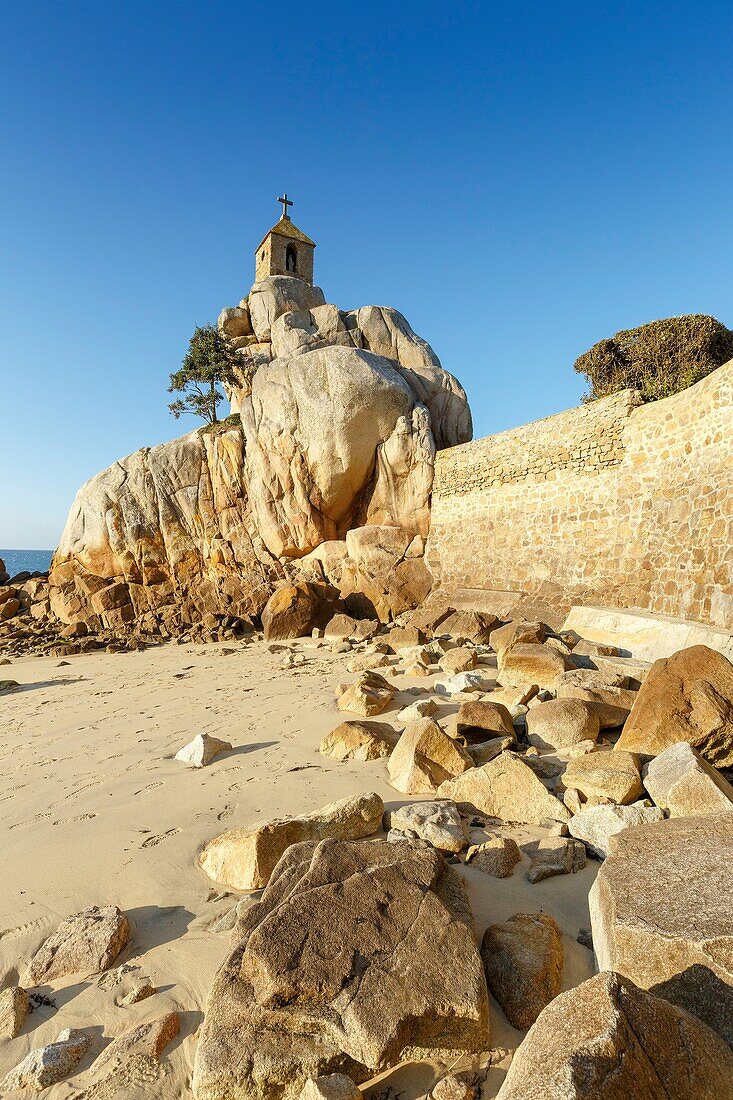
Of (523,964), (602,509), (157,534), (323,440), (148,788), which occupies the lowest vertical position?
(148,788)

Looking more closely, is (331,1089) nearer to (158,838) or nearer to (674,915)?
(674,915)

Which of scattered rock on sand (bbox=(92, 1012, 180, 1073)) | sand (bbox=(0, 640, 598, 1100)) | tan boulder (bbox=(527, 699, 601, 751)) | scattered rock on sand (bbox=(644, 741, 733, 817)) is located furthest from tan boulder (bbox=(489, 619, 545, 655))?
scattered rock on sand (bbox=(92, 1012, 180, 1073))

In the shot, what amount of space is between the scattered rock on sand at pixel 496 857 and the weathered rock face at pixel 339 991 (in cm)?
72

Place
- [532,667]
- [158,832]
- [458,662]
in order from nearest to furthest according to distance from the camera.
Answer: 1. [158,832]
2. [532,667]
3. [458,662]

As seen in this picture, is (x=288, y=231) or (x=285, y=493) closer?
(x=285, y=493)

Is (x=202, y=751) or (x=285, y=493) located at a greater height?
(x=285, y=493)

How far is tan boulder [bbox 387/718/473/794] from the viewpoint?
4254 mm

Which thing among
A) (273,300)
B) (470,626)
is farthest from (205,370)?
(470,626)

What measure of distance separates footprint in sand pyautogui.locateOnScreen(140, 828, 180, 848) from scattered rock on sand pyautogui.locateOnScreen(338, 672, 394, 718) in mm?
2735

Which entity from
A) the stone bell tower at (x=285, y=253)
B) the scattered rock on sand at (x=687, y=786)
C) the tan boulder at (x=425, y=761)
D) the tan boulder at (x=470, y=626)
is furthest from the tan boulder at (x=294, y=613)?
the stone bell tower at (x=285, y=253)

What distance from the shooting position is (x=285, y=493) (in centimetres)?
1728

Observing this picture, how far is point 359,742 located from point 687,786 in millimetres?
2697

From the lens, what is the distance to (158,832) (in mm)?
3867

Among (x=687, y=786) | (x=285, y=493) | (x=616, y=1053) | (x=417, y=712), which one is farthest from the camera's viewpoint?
(x=285, y=493)
